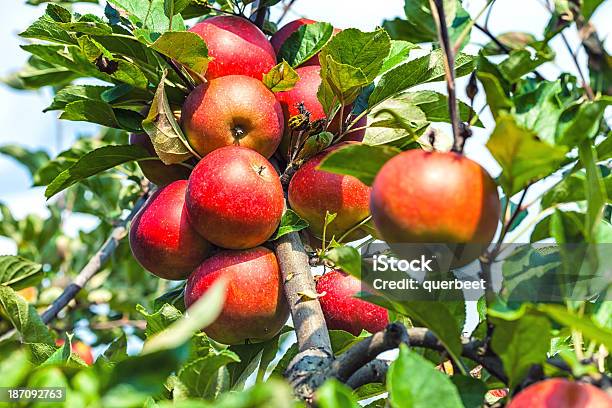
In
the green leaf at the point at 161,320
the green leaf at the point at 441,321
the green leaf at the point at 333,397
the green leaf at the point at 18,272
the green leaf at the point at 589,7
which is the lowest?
the green leaf at the point at 18,272

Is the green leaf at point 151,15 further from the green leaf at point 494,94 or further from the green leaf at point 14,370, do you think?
the green leaf at point 14,370

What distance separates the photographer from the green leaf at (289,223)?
3.97 ft

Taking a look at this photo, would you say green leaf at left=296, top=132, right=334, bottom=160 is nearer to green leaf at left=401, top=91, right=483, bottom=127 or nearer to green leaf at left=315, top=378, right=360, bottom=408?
green leaf at left=401, top=91, right=483, bottom=127

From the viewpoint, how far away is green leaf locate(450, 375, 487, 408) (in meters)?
0.82

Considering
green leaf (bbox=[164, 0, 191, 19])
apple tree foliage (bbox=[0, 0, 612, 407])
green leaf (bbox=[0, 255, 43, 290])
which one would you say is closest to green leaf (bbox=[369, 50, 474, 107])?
apple tree foliage (bbox=[0, 0, 612, 407])

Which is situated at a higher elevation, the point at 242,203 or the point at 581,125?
the point at 581,125

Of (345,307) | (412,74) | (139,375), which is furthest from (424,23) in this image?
(139,375)

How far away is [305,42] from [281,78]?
133 mm

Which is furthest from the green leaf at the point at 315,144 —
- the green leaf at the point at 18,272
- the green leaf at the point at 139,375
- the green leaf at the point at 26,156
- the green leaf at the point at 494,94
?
the green leaf at the point at 26,156

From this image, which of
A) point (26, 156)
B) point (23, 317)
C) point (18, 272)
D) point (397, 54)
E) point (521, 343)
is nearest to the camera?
point (521, 343)

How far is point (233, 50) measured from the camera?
1.28 m

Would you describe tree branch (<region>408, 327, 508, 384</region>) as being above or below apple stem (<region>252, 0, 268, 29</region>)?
below

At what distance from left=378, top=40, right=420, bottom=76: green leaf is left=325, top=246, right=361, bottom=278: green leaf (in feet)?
1.88

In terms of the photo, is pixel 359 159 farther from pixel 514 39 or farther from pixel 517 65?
pixel 514 39
